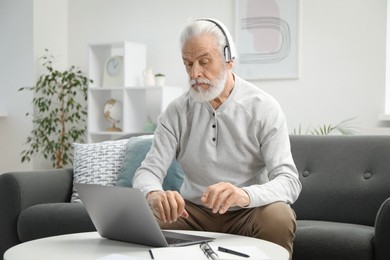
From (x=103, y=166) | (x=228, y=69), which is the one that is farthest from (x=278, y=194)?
(x=103, y=166)

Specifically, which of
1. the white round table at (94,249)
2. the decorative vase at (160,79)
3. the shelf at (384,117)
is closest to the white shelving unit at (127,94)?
the decorative vase at (160,79)

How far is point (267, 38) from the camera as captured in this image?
5.00 meters

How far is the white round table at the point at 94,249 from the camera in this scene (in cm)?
170

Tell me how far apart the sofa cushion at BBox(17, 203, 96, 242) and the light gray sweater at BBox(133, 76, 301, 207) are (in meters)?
0.84

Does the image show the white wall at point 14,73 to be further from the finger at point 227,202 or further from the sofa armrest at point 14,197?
the finger at point 227,202

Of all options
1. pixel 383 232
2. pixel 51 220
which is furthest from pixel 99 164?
pixel 383 232

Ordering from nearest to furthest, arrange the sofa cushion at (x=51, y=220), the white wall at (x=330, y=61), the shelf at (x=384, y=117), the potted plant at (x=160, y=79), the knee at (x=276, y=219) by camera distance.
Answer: the knee at (x=276, y=219), the sofa cushion at (x=51, y=220), the shelf at (x=384, y=117), the white wall at (x=330, y=61), the potted plant at (x=160, y=79)

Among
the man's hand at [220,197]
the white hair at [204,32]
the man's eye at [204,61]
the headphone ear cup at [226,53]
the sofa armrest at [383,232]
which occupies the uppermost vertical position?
the white hair at [204,32]

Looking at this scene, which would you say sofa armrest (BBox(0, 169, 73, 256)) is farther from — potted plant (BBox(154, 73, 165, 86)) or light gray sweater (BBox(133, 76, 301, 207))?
potted plant (BBox(154, 73, 165, 86))

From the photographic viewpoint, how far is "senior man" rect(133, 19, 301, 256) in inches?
88.0

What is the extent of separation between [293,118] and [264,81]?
0.37 metres

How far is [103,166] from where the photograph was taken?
346cm

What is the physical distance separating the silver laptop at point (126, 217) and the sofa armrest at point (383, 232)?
78 centimetres

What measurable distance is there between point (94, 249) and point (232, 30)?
3.60 m
